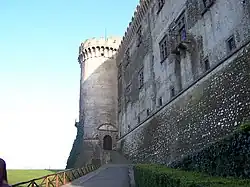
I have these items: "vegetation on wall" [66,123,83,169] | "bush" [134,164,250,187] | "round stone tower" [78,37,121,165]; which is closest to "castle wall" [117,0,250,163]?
"bush" [134,164,250,187]

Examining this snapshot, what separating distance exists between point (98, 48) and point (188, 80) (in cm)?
2079

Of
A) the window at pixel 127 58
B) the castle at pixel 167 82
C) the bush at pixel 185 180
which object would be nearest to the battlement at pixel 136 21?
the castle at pixel 167 82

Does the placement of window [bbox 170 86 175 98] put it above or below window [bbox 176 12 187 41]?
below

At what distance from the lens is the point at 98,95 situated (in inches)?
1286

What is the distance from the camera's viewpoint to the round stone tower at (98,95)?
30.8 m

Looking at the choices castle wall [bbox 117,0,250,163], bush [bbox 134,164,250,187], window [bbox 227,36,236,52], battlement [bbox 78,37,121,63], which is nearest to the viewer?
bush [bbox 134,164,250,187]

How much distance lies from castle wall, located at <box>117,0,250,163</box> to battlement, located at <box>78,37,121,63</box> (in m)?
9.11

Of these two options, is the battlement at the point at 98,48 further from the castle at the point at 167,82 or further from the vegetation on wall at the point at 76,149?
the vegetation on wall at the point at 76,149

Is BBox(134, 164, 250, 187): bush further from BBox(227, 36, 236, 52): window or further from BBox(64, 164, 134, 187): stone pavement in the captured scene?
BBox(227, 36, 236, 52): window

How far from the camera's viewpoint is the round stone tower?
30812 mm

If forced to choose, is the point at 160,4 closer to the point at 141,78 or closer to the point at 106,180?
the point at 141,78

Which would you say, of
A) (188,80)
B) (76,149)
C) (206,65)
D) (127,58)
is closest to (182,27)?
(188,80)

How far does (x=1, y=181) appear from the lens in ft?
12.2

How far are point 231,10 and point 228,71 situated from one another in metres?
2.82
